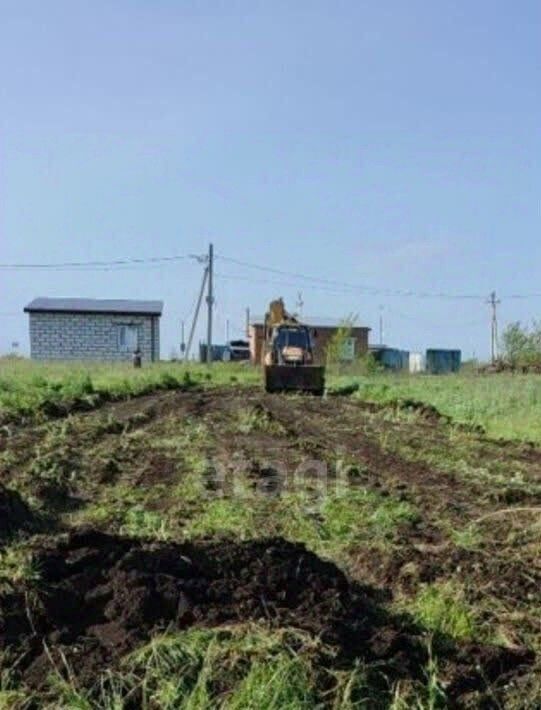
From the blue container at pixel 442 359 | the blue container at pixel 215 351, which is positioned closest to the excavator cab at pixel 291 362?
the blue container at pixel 215 351

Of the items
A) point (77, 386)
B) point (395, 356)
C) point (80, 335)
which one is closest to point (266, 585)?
point (77, 386)

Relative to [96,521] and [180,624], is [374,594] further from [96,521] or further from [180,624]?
[96,521]

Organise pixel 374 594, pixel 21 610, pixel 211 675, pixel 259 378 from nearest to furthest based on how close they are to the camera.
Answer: pixel 211 675 → pixel 21 610 → pixel 374 594 → pixel 259 378

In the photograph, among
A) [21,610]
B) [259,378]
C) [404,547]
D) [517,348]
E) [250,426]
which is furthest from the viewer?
[517,348]

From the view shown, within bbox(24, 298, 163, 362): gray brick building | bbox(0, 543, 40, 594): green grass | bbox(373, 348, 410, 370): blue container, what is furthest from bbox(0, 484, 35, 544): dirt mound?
bbox(373, 348, 410, 370): blue container

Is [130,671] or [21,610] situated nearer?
[130,671]

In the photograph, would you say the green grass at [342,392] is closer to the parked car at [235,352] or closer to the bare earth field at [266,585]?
the bare earth field at [266,585]

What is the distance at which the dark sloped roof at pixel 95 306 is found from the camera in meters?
50.0

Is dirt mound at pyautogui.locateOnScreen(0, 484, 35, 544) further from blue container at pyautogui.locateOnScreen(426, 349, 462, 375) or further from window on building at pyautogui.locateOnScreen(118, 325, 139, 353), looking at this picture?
blue container at pyautogui.locateOnScreen(426, 349, 462, 375)

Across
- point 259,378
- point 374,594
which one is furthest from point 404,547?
point 259,378

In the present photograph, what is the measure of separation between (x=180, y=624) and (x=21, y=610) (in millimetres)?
862

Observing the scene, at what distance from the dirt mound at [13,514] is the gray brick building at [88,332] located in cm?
4280

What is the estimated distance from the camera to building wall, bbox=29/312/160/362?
4994 centimetres

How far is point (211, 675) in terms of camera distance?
332 cm
